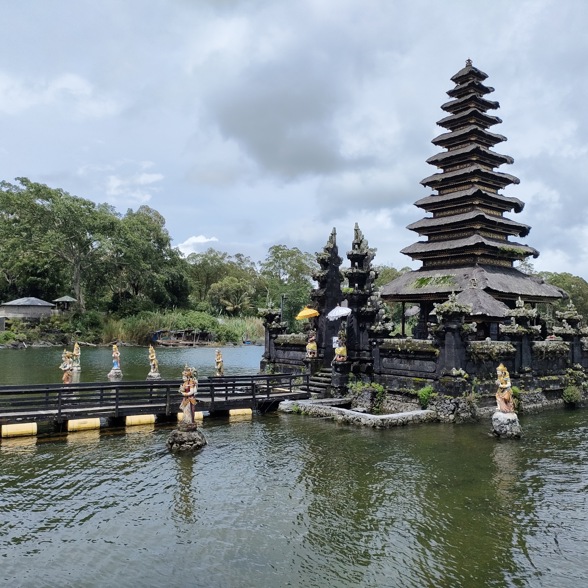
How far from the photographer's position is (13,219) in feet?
258

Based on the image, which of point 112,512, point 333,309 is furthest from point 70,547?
point 333,309

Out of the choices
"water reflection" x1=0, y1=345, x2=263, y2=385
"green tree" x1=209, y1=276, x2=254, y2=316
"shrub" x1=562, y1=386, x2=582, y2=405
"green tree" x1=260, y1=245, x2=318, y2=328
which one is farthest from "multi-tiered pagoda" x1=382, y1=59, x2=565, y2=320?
"green tree" x1=209, y1=276, x2=254, y2=316

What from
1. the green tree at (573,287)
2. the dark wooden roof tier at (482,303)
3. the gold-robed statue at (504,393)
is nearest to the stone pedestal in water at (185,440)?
the gold-robed statue at (504,393)

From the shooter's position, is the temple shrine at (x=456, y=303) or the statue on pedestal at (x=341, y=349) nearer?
the temple shrine at (x=456, y=303)

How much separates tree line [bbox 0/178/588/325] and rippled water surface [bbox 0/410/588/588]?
48188 mm

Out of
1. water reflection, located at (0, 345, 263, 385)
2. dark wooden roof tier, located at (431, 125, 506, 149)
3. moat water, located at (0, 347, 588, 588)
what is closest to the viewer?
moat water, located at (0, 347, 588, 588)

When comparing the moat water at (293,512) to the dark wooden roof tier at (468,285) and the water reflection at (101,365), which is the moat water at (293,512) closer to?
the dark wooden roof tier at (468,285)

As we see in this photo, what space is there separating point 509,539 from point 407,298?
77.1ft

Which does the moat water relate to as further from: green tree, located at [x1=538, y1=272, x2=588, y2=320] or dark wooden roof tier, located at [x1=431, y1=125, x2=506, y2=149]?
green tree, located at [x1=538, y1=272, x2=588, y2=320]

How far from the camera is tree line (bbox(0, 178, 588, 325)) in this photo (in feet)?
247

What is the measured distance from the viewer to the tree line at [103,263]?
7519cm

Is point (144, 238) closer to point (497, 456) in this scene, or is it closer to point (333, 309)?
point (333, 309)

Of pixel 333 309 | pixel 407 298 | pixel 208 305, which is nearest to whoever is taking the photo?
pixel 333 309

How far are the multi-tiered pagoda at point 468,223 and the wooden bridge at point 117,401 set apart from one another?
480 inches
